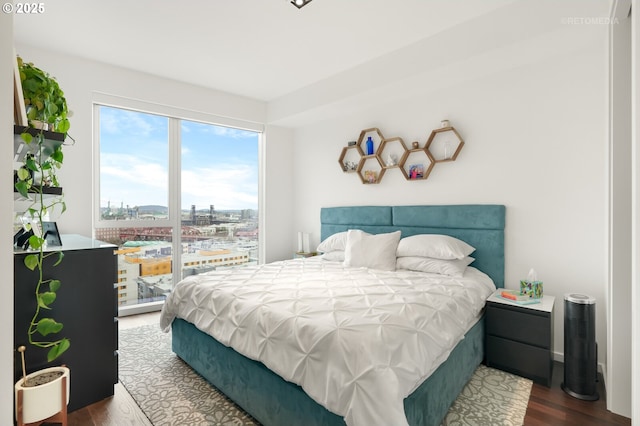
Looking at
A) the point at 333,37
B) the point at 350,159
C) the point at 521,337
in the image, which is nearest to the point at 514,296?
the point at 521,337

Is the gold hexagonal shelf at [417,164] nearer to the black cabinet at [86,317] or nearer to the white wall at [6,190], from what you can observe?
the black cabinet at [86,317]

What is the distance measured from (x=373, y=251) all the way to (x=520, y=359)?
1.43m

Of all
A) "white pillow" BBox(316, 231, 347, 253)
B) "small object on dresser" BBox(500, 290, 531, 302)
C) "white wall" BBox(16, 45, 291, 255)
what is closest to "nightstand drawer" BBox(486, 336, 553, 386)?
"small object on dresser" BBox(500, 290, 531, 302)

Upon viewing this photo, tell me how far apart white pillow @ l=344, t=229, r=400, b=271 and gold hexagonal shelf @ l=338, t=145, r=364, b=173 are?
1.20 metres

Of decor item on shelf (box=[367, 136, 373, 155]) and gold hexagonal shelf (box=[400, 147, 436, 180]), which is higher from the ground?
decor item on shelf (box=[367, 136, 373, 155])

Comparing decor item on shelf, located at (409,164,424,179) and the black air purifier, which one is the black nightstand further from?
decor item on shelf, located at (409,164,424,179)

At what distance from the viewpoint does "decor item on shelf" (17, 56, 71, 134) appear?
148 cm

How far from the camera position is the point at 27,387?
156cm

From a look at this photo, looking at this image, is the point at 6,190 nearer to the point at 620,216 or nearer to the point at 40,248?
the point at 40,248

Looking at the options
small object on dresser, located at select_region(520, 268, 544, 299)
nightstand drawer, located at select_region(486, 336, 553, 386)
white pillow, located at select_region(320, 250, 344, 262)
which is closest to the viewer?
nightstand drawer, located at select_region(486, 336, 553, 386)

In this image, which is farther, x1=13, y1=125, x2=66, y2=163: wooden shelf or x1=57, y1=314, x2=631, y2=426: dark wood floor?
x1=57, y1=314, x2=631, y2=426: dark wood floor

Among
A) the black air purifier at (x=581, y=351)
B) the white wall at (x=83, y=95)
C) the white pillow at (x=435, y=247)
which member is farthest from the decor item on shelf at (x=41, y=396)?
the black air purifier at (x=581, y=351)

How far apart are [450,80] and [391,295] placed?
2.26m

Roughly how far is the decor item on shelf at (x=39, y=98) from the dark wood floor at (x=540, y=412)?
1.67m
